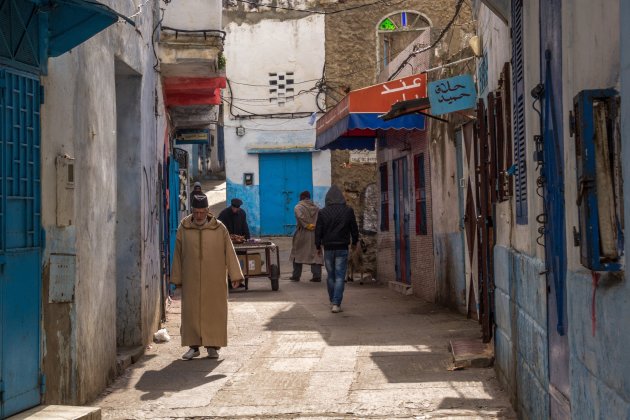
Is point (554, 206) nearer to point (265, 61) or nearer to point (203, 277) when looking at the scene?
point (203, 277)

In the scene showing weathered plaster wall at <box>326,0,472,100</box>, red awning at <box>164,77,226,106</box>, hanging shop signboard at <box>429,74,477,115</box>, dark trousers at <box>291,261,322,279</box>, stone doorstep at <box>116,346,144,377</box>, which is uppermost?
weathered plaster wall at <box>326,0,472,100</box>

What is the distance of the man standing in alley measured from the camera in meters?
14.1

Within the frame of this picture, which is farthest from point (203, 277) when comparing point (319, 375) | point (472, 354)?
point (472, 354)

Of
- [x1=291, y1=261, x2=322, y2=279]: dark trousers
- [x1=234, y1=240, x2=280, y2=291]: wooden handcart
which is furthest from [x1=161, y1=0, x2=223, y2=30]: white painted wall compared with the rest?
[x1=291, y1=261, x2=322, y2=279]: dark trousers

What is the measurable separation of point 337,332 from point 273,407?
4392mm

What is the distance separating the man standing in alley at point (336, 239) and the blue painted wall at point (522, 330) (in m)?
5.75

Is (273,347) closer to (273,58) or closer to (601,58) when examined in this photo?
(601,58)

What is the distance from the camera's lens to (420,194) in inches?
623

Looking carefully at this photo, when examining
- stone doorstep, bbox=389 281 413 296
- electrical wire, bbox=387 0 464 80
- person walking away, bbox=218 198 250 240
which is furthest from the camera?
person walking away, bbox=218 198 250 240

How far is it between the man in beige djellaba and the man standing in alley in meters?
3.76

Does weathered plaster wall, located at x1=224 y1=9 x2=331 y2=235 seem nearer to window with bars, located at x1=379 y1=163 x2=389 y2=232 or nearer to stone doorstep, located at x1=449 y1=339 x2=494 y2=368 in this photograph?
window with bars, located at x1=379 y1=163 x2=389 y2=232

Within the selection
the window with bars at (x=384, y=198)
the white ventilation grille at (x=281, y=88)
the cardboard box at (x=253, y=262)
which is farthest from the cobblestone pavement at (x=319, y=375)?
the white ventilation grille at (x=281, y=88)

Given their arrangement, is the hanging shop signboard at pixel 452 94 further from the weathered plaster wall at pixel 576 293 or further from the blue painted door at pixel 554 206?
the blue painted door at pixel 554 206

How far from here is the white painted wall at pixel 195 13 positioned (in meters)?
13.1
